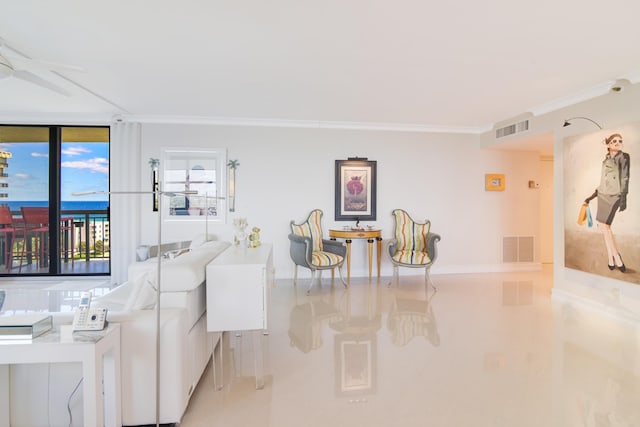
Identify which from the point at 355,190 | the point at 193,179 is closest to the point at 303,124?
the point at 355,190

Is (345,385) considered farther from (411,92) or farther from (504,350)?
(411,92)

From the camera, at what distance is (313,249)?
519 centimetres

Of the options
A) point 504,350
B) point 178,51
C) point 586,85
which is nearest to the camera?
point 504,350

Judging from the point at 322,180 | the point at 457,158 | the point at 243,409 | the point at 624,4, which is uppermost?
the point at 624,4

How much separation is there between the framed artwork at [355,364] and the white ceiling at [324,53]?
8.42ft

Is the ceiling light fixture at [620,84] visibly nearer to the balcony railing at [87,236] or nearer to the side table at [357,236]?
the side table at [357,236]

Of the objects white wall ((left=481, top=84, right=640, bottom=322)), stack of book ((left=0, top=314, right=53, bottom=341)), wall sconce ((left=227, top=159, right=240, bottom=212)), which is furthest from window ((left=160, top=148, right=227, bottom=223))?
white wall ((left=481, top=84, right=640, bottom=322))

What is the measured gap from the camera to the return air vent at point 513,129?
4.96 m

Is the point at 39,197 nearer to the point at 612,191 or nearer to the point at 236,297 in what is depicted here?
the point at 236,297

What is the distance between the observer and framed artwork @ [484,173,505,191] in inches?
235

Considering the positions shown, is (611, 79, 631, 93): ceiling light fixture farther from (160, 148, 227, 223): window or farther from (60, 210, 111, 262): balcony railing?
(60, 210, 111, 262): balcony railing

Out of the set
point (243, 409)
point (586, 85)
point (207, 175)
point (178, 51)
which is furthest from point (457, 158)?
point (243, 409)

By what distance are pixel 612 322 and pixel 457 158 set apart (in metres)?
3.26

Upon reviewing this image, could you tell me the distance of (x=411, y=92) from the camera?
161 inches
